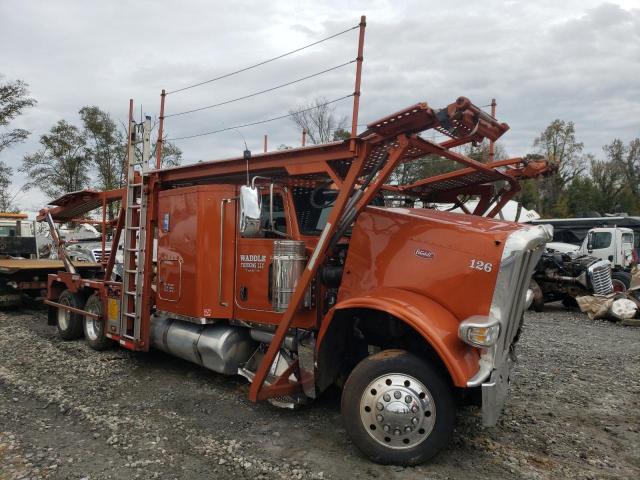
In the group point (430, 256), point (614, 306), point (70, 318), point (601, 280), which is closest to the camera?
point (430, 256)

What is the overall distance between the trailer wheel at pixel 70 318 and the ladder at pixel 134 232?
6.29ft

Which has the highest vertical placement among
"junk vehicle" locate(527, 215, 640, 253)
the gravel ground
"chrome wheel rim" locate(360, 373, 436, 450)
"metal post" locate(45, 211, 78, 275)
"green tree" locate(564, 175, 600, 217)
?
"green tree" locate(564, 175, 600, 217)

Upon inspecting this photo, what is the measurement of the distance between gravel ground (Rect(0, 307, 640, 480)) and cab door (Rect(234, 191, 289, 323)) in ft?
3.08

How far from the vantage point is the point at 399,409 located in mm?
3750

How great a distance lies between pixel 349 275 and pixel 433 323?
1.01 meters

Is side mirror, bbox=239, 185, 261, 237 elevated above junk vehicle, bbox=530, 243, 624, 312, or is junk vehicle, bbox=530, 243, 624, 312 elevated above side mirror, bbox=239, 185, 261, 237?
side mirror, bbox=239, 185, 261, 237

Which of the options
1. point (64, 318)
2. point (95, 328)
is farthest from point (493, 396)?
point (64, 318)

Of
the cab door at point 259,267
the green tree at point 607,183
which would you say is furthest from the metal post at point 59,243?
the green tree at point 607,183

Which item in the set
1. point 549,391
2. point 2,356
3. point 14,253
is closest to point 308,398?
point 549,391

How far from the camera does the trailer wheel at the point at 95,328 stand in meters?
7.30

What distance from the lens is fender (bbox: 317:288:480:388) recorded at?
3.61 metres

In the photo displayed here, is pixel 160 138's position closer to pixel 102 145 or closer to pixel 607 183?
pixel 102 145

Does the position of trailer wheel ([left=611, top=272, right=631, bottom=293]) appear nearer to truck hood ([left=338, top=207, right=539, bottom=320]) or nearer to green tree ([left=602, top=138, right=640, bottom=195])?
truck hood ([left=338, top=207, right=539, bottom=320])

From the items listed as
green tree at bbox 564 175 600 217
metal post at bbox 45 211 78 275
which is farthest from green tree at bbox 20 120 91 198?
Result: green tree at bbox 564 175 600 217
